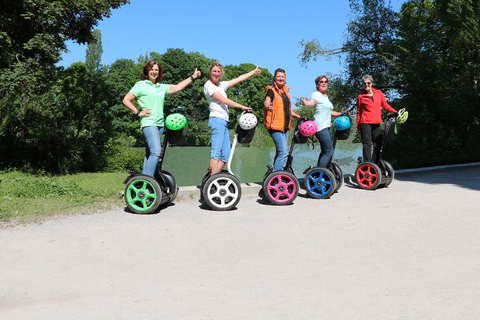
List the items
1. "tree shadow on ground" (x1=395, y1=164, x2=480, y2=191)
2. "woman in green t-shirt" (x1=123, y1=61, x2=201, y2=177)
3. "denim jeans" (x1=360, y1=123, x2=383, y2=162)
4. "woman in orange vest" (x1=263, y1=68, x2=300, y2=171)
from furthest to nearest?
"tree shadow on ground" (x1=395, y1=164, x2=480, y2=191) < "denim jeans" (x1=360, y1=123, x2=383, y2=162) < "woman in orange vest" (x1=263, y1=68, x2=300, y2=171) < "woman in green t-shirt" (x1=123, y1=61, x2=201, y2=177)

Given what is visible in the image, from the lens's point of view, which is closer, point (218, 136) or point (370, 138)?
point (218, 136)

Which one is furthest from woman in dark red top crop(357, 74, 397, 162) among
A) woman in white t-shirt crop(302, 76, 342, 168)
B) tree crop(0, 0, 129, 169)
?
tree crop(0, 0, 129, 169)

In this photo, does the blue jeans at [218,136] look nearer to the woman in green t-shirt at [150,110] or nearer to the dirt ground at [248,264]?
the woman in green t-shirt at [150,110]

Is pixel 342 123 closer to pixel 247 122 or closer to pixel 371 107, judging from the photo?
pixel 371 107

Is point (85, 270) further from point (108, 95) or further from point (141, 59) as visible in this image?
point (141, 59)

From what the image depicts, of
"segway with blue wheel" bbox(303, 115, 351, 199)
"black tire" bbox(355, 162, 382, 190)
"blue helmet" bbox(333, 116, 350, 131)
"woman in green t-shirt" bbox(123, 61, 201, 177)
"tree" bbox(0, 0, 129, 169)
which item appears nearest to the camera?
"woman in green t-shirt" bbox(123, 61, 201, 177)

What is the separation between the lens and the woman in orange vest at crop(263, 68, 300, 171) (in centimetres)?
716

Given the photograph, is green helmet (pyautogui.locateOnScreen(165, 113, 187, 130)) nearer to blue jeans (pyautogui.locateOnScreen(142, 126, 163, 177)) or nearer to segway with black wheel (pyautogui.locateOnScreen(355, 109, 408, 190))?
blue jeans (pyautogui.locateOnScreen(142, 126, 163, 177))

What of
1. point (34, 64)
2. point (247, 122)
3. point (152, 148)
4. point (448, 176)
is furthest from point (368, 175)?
point (34, 64)

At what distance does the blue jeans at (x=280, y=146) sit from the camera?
23.7 ft

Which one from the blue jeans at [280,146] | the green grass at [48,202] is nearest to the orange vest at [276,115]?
the blue jeans at [280,146]

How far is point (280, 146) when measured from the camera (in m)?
7.23

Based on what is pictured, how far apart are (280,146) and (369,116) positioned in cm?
235

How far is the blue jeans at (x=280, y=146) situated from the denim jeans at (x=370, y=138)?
2044mm
